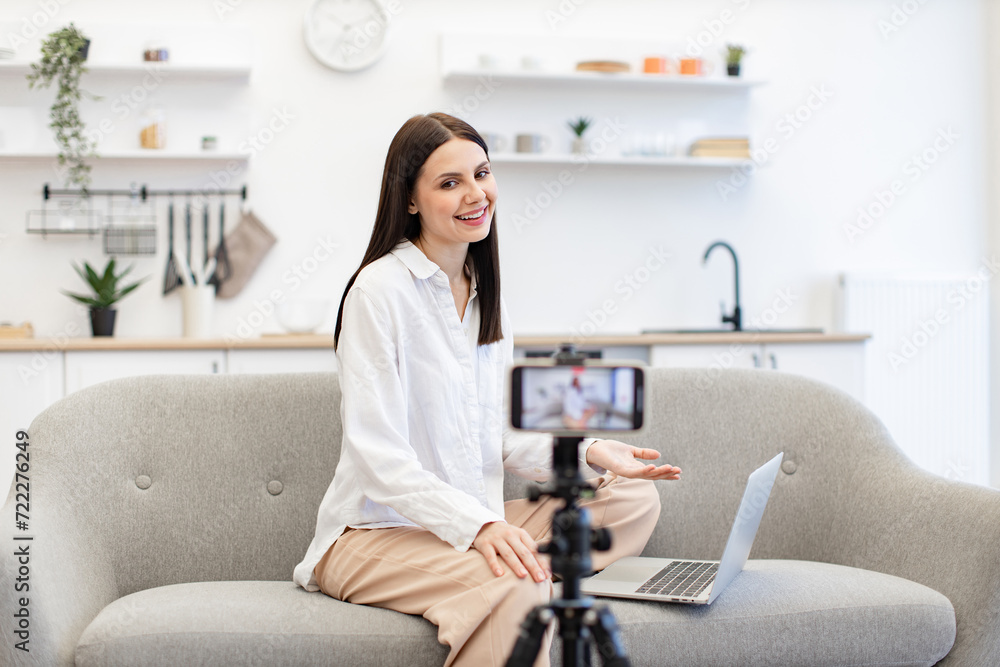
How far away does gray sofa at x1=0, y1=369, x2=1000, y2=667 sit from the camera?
1.46 metres

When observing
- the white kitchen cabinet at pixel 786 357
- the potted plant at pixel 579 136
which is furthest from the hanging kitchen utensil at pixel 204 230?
the white kitchen cabinet at pixel 786 357

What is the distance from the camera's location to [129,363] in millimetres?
3193

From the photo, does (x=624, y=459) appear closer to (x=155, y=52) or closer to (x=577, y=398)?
(x=577, y=398)

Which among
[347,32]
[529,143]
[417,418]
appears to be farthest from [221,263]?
[417,418]

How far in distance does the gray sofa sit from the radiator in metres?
2.39

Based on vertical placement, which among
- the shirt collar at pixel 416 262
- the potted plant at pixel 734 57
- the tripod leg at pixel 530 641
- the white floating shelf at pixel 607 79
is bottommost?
the tripod leg at pixel 530 641

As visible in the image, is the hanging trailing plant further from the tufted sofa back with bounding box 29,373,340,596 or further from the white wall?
the tufted sofa back with bounding box 29,373,340,596

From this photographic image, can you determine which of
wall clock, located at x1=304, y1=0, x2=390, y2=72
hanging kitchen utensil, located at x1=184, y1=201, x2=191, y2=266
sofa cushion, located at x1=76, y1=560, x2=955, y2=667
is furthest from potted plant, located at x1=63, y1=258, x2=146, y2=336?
sofa cushion, located at x1=76, y1=560, x2=955, y2=667

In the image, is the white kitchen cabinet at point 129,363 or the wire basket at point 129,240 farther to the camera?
the wire basket at point 129,240

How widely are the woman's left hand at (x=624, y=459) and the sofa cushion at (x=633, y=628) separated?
23 cm

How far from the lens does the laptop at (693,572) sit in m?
1.50

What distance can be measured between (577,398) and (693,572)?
0.94 metres

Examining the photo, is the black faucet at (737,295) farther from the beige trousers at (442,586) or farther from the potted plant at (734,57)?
the beige trousers at (442,586)

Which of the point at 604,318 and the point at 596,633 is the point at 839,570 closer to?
the point at 596,633
